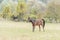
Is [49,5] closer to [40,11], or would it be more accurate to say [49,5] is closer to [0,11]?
[40,11]

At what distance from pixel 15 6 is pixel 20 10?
1.09m

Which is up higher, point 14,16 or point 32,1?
point 32,1

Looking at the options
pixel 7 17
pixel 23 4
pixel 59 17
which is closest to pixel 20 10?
pixel 23 4

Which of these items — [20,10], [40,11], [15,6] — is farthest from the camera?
[20,10]

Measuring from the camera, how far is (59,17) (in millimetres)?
11242

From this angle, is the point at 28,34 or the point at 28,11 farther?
the point at 28,11

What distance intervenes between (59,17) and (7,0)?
3.36 m

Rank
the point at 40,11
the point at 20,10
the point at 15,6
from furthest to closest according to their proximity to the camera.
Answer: the point at 20,10, the point at 15,6, the point at 40,11

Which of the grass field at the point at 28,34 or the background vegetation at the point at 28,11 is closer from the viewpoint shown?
the grass field at the point at 28,34

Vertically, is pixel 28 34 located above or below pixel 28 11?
below

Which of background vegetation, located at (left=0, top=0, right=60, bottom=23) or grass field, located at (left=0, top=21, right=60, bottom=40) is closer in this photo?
grass field, located at (left=0, top=21, right=60, bottom=40)

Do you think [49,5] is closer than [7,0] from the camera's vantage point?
Yes

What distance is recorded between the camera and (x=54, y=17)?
11.5 metres

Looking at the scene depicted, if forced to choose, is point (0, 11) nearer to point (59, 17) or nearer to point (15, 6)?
point (15, 6)
